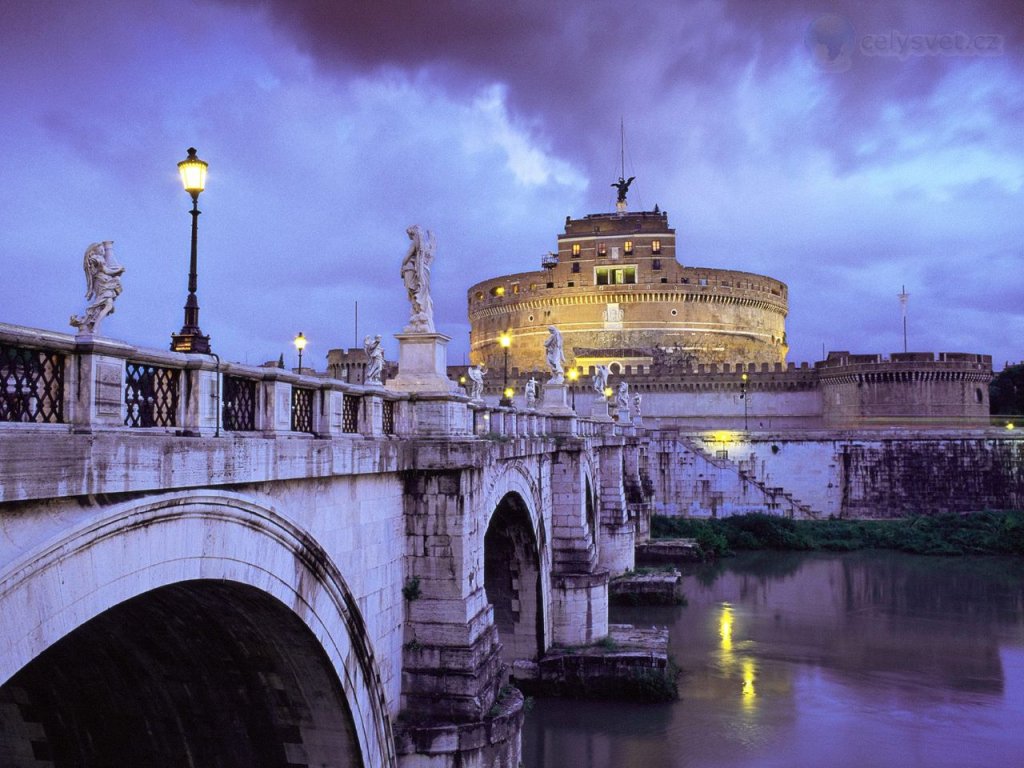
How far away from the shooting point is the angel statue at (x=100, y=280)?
5297 mm

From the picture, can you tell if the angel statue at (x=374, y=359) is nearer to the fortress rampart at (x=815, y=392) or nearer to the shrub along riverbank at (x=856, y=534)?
the shrub along riverbank at (x=856, y=534)

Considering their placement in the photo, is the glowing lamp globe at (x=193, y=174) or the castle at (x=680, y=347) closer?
the glowing lamp globe at (x=193, y=174)

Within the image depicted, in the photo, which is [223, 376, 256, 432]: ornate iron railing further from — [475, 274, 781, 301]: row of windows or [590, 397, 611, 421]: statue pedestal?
[475, 274, 781, 301]: row of windows

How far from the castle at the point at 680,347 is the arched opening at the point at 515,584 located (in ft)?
127

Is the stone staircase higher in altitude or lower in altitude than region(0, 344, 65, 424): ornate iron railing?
lower

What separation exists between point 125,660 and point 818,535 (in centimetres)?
3830

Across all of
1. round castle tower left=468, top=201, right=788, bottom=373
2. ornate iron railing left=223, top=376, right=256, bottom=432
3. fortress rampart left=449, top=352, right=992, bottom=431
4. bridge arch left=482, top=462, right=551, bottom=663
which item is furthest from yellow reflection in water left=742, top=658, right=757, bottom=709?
round castle tower left=468, top=201, right=788, bottom=373

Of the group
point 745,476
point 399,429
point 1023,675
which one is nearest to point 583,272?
point 745,476

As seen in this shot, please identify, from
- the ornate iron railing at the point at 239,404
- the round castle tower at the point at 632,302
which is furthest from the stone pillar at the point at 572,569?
the round castle tower at the point at 632,302

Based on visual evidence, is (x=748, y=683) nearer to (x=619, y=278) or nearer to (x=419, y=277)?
(x=419, y=277)

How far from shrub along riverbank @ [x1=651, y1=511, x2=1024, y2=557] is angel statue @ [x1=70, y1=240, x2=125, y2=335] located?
35697 millimetres

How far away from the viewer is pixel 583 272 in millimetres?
76625

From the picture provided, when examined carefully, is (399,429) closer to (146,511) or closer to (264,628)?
(264,628)

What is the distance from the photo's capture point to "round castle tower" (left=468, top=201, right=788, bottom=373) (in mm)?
74438
